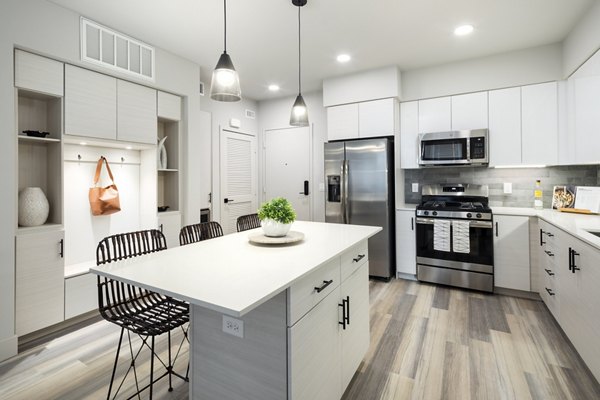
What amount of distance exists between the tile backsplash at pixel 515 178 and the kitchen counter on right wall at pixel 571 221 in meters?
0.20

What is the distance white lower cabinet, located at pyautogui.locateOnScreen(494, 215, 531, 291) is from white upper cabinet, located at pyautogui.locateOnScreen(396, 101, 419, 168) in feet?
3.88

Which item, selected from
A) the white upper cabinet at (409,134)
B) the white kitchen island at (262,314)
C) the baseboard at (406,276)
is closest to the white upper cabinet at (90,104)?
the white kitchen island at (262,314)

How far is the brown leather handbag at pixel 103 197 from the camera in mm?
3041

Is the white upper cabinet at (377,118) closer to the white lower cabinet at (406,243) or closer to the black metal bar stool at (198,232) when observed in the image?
the white lower cabinet at (406,243)

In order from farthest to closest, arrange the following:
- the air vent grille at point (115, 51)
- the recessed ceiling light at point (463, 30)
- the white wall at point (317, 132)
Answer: the white wall at point (317, 132), the recessed ceiling light at point (463, 30), the air vent grille at point (115, 51)

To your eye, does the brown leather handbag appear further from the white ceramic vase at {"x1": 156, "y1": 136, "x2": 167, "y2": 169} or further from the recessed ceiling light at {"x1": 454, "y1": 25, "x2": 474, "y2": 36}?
the recessed ceiling light at {"x1": 454, "y1": 25, "x2": 474, "y2": 36}

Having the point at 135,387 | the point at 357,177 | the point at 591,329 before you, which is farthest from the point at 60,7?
the point at 591,329

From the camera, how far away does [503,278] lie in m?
3.34

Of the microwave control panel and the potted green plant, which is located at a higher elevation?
the microwave control panel

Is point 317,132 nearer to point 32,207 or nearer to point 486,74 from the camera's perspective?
point 486,74

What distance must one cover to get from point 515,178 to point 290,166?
121 inches

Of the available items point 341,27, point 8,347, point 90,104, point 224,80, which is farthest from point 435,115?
point 8,347

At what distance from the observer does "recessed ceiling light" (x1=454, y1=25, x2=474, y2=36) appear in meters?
2.90

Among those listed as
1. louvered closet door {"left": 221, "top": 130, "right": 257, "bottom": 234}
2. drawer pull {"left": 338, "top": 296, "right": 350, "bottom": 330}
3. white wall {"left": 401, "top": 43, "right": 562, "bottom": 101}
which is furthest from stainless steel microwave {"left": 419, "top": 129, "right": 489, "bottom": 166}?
louvered closet door {"left": 221, "top": 130, "right": 257, "bottom": 234}
